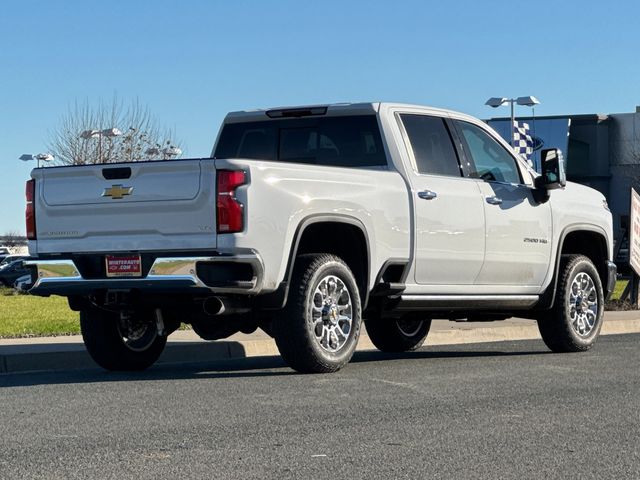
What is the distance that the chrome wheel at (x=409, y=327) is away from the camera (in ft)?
41.4

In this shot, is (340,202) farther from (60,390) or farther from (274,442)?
(274,442)

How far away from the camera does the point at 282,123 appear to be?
11062 mm

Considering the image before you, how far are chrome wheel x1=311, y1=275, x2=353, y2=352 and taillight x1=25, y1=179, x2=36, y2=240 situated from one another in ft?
7.14

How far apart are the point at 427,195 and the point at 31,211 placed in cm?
312

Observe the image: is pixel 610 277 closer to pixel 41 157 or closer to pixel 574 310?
pixel 574 310

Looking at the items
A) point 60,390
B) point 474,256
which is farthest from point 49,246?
point 474,256

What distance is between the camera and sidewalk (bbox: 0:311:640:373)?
1097cm

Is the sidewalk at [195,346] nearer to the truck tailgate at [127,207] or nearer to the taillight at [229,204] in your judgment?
the truck tailgate at [127,207]

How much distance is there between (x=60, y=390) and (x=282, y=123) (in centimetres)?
344

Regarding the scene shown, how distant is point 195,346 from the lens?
39.0 feet

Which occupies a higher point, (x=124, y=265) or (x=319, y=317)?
(x=124, y=265)

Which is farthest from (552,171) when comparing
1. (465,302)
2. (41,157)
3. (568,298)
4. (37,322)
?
(41,157)

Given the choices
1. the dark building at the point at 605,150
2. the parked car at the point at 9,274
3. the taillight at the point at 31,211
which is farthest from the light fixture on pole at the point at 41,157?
the taillight at the point at 31,211

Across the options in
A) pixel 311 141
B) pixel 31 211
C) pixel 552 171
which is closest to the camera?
pixel 31 211
